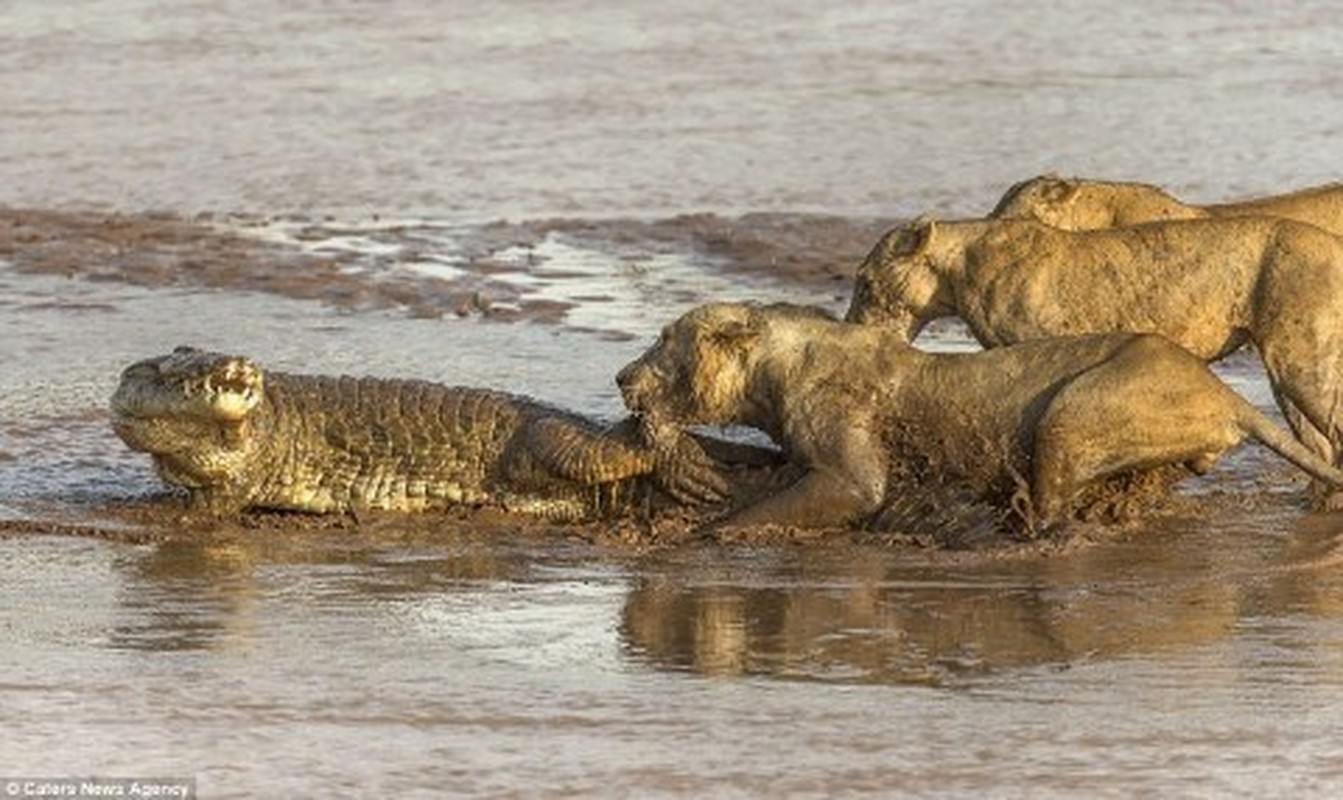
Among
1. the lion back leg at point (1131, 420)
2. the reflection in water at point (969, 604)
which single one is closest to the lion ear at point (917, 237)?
the lion back leg at point (1131, 420)

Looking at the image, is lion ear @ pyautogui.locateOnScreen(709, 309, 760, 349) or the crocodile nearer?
the crocodile

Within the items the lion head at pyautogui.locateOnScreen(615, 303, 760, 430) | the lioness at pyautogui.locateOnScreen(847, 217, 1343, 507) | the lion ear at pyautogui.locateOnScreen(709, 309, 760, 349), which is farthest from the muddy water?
the lion ear at pyautogui.locateOnScreen(709, 309, 760, 349)

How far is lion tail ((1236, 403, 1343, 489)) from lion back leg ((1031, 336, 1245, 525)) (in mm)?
45

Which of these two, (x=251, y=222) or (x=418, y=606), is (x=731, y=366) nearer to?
(x=418, y=606)

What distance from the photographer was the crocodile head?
1321 cm

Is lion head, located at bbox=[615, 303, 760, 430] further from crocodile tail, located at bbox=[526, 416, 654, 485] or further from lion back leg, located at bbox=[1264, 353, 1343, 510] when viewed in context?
lion back leg, located at bbox=[1264, 353, 1343, 510]

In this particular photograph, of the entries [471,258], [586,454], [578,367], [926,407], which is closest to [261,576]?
[586,454]

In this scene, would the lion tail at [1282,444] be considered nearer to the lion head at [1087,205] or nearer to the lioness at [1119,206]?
the lioness at [1119,206]

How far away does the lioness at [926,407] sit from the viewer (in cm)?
1284

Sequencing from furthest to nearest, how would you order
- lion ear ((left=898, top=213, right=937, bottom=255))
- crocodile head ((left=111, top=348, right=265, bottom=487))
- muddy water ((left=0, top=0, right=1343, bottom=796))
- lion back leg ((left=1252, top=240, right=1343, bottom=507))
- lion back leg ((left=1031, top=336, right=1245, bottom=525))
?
lion ear ((left=898, top=213, right=937, bottom=255)), lion back leg ((left=1252, top=240, right=1343, bottom=507)), crocodile head ((left=111, top=348, right=265, bottom=487)), lion back leg ((left=1031, top=336, right=1245, bottom=525)), muddy water ((left=0, top=0, right=1343, bottom=796))

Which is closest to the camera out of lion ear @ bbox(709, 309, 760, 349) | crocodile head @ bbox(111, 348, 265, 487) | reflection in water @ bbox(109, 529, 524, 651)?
reflection in water @ bbox(109, 529, 524, 651)

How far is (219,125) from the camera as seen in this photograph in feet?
78.2

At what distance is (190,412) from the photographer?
1326 centimetres

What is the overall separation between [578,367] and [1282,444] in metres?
4.67
